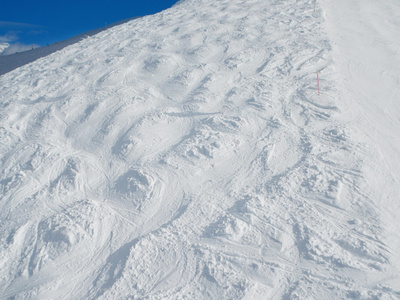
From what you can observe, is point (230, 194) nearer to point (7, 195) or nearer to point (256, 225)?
point (256, 225)

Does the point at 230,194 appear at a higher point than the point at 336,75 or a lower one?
lower

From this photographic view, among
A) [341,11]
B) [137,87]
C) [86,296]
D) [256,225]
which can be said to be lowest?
[86,296]

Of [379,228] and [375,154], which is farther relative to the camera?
[375,154]

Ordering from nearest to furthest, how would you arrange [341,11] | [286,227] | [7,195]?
[286,227] → [7,195] → [341,11]

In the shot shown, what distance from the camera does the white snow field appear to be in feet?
8.30

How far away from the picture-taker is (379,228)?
266 centimetres

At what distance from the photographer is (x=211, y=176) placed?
359 cm

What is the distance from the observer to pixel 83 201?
3.43 metres

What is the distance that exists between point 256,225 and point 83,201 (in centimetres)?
243

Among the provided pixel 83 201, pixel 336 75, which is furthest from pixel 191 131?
pixel 336 75

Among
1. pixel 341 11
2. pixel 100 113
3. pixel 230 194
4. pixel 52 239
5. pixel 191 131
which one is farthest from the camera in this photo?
pixel 341 11

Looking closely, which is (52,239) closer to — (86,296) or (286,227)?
(86,296)

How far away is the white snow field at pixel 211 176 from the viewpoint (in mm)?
2529

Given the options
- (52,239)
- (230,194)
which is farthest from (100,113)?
(230,194)
